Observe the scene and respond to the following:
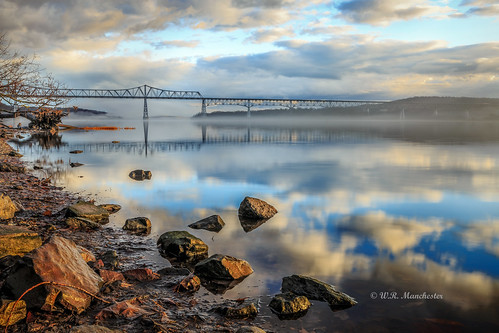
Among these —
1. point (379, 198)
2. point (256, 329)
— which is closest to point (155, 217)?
point (256, 329)

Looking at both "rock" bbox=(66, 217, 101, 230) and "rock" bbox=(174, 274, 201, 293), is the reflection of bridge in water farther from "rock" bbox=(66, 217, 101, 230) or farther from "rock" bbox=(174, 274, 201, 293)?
"rock" bbox=(174, 274, 201, 293)

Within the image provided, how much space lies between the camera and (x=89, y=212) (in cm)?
1266

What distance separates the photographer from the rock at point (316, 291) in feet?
25.1

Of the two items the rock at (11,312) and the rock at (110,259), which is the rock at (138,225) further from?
the rock at (11,312)

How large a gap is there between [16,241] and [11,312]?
271cm

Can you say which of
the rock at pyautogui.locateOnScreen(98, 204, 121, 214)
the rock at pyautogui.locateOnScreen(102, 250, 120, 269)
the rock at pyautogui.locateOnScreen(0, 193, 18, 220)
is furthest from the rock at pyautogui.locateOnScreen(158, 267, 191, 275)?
the rock at pyautogui.locateOnScreen(98, 204, 121, 214)

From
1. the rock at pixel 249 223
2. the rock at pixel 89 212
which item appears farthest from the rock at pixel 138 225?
the rock at pixel 249 223

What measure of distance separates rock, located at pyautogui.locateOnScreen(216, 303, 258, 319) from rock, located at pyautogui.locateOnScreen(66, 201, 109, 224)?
23.3 ft

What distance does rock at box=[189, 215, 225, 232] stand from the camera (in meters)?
12.6

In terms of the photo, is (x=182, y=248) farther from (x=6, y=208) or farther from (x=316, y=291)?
(x=6, y=208)

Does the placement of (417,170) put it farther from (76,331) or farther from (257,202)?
(76,331)

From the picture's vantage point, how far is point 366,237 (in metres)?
12.1

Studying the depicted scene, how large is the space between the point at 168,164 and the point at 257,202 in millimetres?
18273

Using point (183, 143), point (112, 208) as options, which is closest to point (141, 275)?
point (112, 208)
